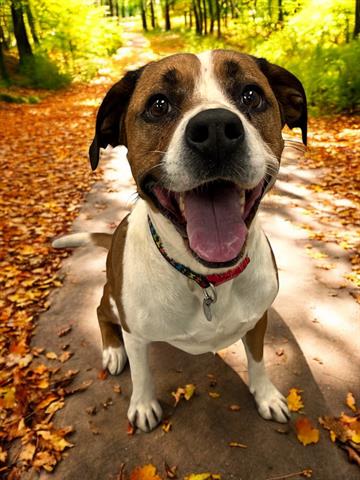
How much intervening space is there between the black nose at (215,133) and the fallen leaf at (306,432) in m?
1.86

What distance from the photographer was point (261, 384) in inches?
104

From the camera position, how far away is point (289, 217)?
5.23 meters

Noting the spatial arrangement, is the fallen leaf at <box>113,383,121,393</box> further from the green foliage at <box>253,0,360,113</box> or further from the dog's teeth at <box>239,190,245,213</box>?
the green foliage at <box>253,0,360,113</box>

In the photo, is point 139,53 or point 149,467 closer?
point 149,467

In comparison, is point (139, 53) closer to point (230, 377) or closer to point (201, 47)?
point (201, 47)

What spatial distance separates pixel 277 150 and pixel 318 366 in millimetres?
1731

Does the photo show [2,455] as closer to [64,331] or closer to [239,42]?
[64,331]

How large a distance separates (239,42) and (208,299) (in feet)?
72.6

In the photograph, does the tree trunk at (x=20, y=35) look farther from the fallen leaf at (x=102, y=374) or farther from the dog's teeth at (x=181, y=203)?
the dog's teeth at (x=181, y=203)

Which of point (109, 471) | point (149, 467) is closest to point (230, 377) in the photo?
point (149, 467)

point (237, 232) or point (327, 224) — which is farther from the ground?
point (237, 232)

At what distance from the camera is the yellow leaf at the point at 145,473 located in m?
2.28

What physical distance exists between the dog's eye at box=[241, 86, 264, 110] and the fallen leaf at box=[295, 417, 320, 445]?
2.00 metres

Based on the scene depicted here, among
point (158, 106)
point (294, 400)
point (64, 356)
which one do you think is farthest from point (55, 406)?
point (158, 106)
